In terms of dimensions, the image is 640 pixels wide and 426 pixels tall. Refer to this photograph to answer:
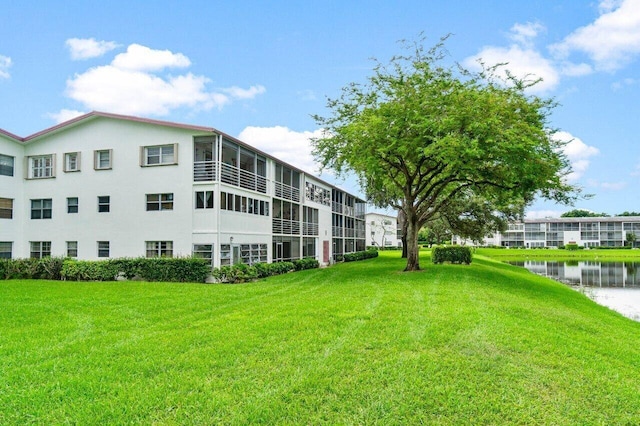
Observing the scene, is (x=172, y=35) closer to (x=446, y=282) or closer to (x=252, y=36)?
(x=252, y=36)

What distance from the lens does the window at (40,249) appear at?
24406 mm

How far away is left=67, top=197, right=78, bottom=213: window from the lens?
78.0 feet

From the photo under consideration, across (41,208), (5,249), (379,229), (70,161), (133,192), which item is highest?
(70,161)

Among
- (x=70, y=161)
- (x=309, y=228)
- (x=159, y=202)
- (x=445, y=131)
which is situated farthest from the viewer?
(x=309, y=228)

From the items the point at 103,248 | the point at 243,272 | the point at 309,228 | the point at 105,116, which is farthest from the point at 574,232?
the point at 105,116

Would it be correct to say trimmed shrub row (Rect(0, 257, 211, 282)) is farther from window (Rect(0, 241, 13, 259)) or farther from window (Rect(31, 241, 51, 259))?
window (Rect(0, 241, 13, 259))

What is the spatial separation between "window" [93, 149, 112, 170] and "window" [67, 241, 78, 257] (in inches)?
166

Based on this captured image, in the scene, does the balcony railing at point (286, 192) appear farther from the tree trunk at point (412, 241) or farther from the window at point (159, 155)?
the tree trunk at point (412, 241)

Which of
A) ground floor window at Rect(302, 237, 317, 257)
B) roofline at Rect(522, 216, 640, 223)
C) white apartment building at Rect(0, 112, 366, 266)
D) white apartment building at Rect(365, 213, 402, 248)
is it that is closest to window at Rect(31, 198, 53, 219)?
white apartment building at Rect(0, 112, 366, 266)

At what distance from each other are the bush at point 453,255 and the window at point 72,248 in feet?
74.0

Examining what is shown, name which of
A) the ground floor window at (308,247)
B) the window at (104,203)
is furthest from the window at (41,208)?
the ground floor window at (308,247)

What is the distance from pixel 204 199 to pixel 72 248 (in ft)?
27.5

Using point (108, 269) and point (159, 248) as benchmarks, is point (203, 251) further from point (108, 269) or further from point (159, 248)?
point (108, 269)

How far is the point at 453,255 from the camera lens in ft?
103
